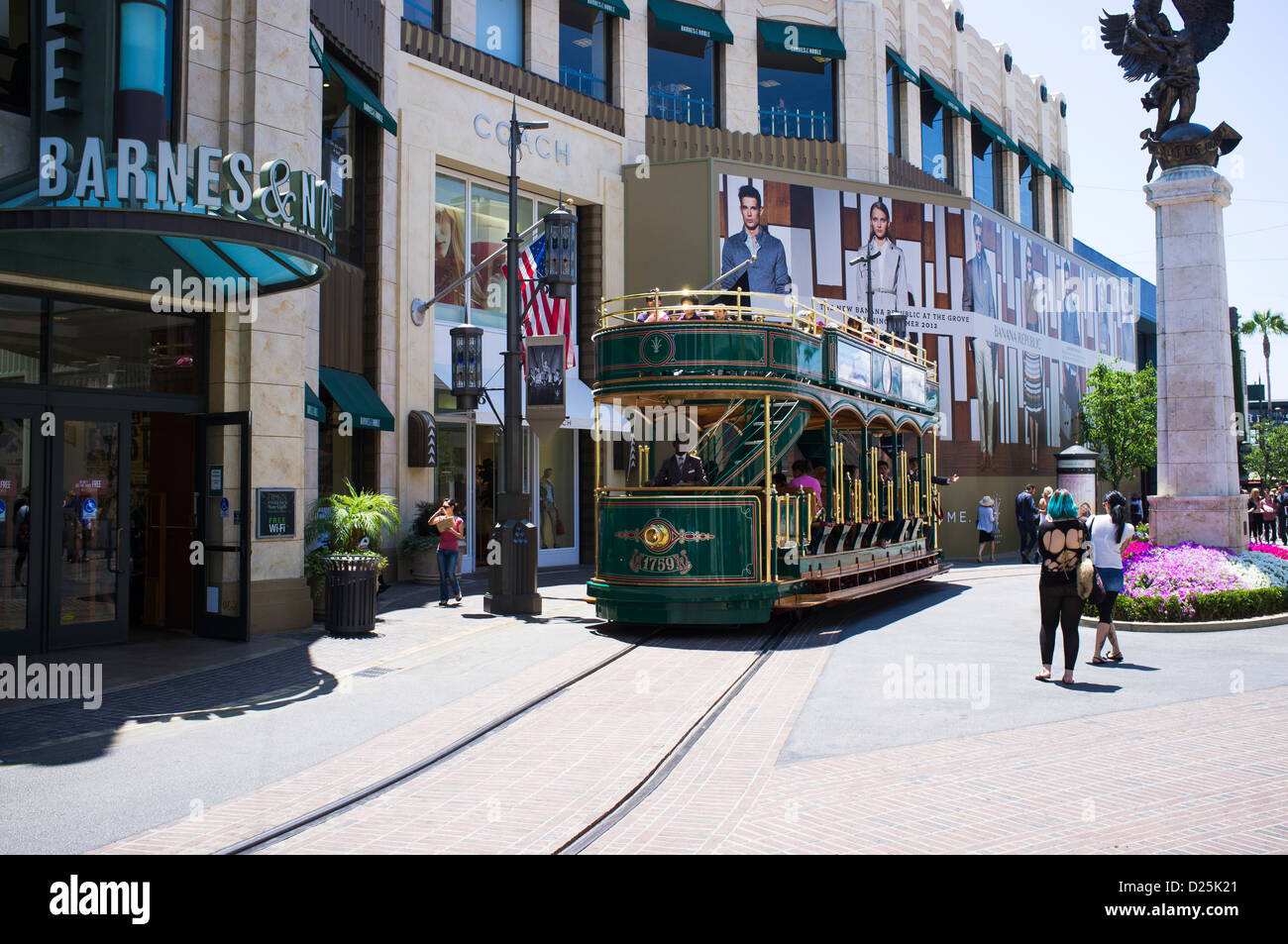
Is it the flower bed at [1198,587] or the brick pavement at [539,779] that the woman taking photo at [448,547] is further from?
the flower bed at [1198,587]

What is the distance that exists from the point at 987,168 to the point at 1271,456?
4660cm

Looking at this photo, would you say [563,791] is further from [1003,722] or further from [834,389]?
[834,389]

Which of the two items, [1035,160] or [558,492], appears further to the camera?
[1035,160]

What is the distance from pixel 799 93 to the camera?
31453 mm

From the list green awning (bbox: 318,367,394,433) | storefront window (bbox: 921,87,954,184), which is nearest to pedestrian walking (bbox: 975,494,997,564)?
storefront window (bbox: 921,87,954,184)

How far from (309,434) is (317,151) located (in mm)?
4648

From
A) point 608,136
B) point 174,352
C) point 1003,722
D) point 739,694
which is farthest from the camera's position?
point 608,136

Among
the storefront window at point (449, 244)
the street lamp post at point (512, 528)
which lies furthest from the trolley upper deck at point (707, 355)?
the storefront window at point (449, 244)

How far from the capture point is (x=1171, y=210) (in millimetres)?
16750

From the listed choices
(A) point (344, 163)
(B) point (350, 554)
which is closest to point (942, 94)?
(A) point (344, 163)

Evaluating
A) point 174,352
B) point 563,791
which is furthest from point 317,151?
point 563,791

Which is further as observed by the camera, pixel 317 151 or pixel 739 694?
pixel 317 151

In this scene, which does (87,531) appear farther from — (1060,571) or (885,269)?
(885,269)
